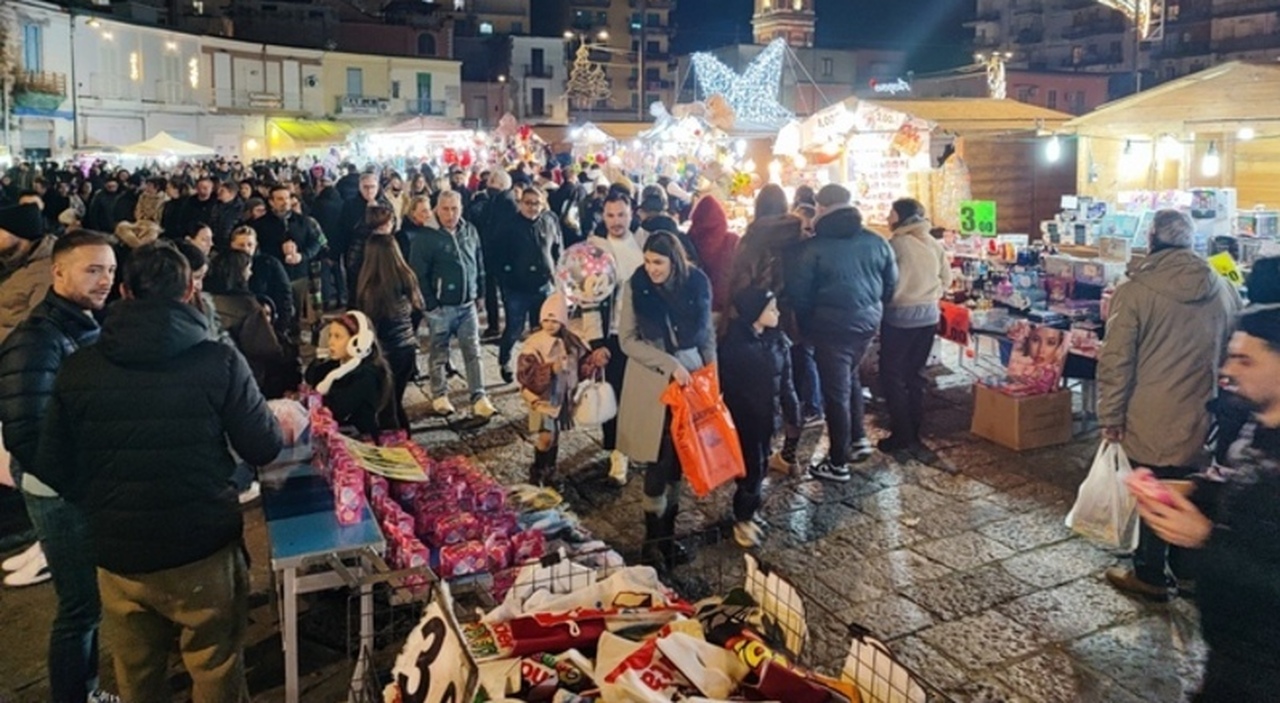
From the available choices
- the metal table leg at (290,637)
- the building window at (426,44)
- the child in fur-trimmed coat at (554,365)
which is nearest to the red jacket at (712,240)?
the child in fur-trimmed coat at (554,365)

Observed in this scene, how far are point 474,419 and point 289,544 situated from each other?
13.8 feet

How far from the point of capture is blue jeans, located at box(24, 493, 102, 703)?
11.5 feet

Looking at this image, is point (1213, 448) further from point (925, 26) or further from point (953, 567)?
point (925, 26)

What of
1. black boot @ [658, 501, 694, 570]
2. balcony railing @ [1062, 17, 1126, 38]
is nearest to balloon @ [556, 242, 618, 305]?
black boot @ [658, 501, 694, 570]

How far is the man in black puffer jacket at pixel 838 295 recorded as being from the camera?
20.6 ft

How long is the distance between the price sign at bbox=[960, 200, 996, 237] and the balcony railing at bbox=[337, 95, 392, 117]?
44.9 metres

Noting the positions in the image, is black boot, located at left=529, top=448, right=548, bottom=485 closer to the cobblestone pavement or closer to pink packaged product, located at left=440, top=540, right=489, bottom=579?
the cobblestone pavement

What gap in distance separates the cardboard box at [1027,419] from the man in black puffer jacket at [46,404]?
588cm

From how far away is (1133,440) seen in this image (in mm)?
4773

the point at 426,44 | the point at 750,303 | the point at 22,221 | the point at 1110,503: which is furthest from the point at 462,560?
the point at 426,44

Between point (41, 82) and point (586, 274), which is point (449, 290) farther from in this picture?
point (41, 82)

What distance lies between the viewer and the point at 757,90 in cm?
1564

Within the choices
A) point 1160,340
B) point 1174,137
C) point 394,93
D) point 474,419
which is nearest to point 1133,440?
point 1160,340

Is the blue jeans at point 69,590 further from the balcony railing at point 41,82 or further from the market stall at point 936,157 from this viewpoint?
the balcony railing at point 41,82
